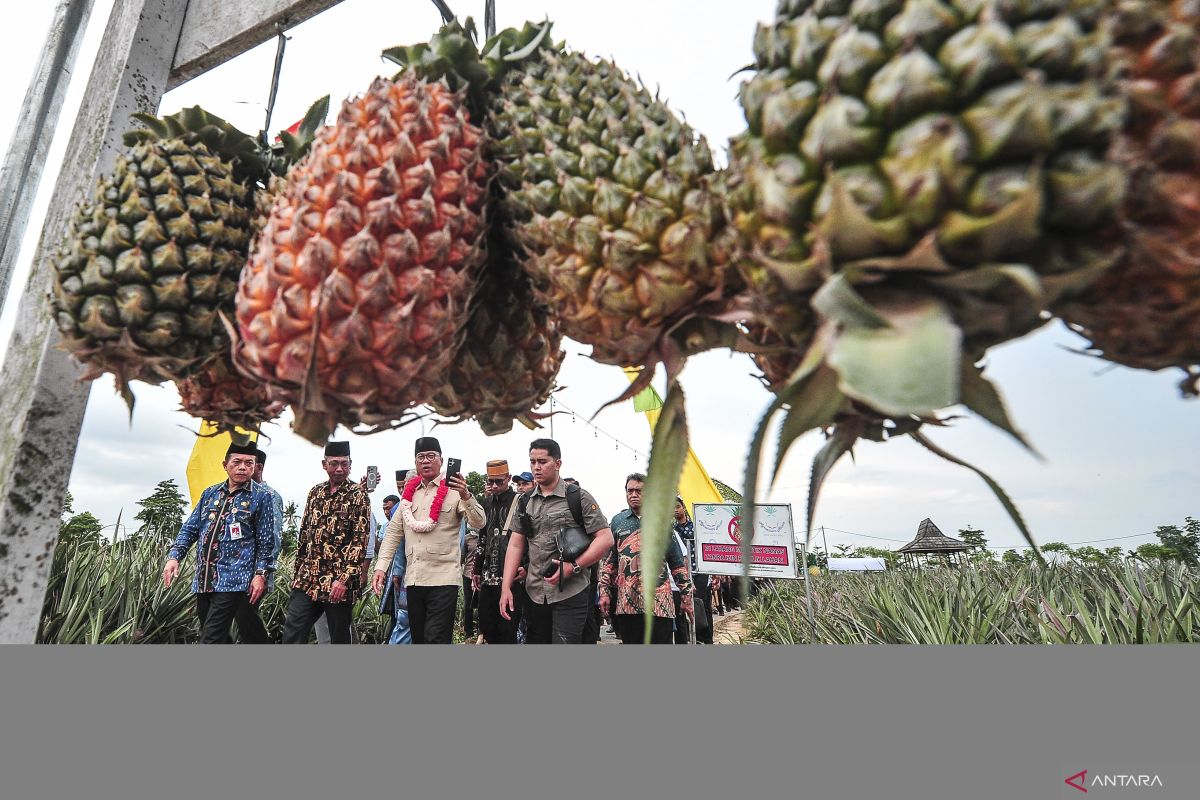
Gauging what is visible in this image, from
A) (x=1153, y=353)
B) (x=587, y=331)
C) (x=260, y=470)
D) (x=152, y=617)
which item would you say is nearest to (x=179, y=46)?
(x=587, y=331)

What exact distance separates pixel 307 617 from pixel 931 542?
24.0 m

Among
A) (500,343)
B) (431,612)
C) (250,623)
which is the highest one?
(500,343)

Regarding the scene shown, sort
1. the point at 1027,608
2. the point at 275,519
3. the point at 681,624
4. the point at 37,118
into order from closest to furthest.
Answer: the point at 37,118, the point at 1027,608, the point at 275,519, the point at 681,624

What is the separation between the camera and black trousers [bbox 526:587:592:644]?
4.61 metres

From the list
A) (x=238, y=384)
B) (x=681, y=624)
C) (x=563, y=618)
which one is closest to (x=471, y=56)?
(x=238, y=384)

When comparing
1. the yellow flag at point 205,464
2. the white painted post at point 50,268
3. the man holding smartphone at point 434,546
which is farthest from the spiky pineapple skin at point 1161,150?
the man holding smartphone at point 434,546

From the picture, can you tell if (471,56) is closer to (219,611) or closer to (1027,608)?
(1027,608)

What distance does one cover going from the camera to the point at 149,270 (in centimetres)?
91

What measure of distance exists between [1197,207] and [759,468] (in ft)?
1.28

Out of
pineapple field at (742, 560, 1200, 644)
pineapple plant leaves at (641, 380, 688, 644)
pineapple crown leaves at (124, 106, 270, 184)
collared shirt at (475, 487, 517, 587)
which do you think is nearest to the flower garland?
collared shirt at (475, 487, 517, 587)

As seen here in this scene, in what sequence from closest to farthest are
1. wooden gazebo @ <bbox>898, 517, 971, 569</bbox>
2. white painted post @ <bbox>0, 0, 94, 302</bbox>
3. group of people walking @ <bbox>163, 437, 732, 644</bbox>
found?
1. white painted post @ <bbox>0, 0, 94, 302</bbox>
2. group of people walking @ <bbox>163, 437, 732, 644</bbox>
3. wooden gazebo @ <bbox>898, 517, 971, 569</bbox>

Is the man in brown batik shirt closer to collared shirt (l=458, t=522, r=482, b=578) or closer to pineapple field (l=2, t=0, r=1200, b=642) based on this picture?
collared shirt (l=458, t=522, r=482, b=578)
